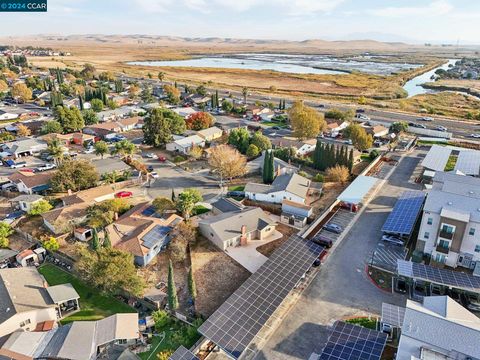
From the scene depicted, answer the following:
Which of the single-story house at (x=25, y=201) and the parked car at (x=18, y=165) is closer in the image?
the single-story house at (x=25, y=201)

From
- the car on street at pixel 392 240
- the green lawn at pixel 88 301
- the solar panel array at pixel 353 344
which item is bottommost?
the green lawn at pixel 88 301

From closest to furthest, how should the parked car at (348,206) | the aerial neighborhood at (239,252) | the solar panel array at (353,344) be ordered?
the solar panel array at (353,344) → the aerial neighborhood at (239,252) → the parked car at (348,206)

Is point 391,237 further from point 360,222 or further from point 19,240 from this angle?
point 19,240

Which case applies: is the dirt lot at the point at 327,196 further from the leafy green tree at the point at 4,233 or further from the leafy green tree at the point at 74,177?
the leafy green tree at the point at 4,233

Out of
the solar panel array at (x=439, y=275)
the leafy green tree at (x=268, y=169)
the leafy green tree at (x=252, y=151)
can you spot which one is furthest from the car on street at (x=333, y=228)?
the leafy green tree at (x=252, y=151)

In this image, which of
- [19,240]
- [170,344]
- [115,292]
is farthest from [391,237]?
[19,240]

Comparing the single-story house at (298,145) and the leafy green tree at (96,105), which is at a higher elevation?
the leafy green tree at (96,105)

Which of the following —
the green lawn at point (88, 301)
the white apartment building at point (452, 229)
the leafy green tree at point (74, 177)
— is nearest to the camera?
the green lawn at point (88, 301)

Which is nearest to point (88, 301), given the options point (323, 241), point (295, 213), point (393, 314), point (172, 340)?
point (172, 340)
